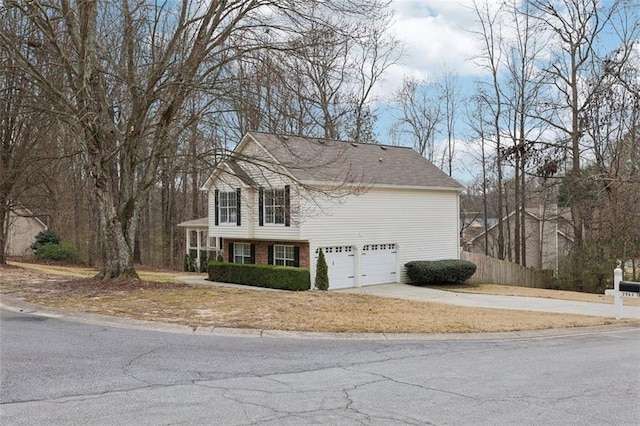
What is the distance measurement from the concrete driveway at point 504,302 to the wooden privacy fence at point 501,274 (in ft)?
20.7

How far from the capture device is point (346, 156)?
28.5 meters

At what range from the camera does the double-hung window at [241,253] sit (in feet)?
95.1

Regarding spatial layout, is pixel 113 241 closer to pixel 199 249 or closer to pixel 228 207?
pixel 228 207

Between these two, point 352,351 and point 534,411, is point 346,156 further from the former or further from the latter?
point 534,411

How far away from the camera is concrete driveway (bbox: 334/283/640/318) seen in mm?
17811

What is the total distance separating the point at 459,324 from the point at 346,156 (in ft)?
55.8

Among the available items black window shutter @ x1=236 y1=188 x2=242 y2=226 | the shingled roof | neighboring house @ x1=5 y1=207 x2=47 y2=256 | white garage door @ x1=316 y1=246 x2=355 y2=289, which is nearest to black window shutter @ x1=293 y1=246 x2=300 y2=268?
white garage door @ x1=316 y1=246 x2=355 y2=289

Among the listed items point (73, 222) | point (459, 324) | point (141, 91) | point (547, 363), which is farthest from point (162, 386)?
point (73, 222)

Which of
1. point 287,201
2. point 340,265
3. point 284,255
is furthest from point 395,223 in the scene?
point 287,201

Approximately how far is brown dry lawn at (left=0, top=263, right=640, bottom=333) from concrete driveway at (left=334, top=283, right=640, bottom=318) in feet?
9.90

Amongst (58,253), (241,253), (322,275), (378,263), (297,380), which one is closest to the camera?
(297,380)

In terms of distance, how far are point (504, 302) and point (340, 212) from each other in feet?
28.1

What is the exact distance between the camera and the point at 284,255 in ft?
87.9

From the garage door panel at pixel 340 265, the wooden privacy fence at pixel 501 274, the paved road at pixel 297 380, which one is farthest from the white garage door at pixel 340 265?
the paved road at pixel 297 380
